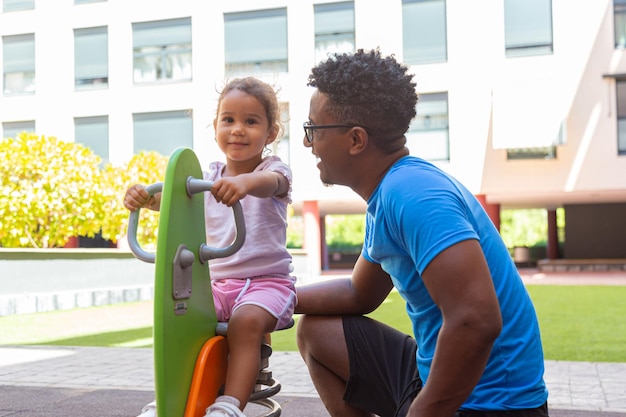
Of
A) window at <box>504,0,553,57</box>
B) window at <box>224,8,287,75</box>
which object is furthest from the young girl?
window at <box>224,8,287,75</box>

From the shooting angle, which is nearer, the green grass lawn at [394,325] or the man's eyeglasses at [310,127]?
the man's eyeglasses at [310,127]

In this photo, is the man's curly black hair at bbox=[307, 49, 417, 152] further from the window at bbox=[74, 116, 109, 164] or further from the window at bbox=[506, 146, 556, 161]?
the window at bbox=[74, 116, 109, 164]

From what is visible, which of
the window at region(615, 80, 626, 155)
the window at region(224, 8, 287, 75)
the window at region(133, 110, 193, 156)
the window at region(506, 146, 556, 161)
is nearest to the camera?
the window at region(615, 80, 626, 155)

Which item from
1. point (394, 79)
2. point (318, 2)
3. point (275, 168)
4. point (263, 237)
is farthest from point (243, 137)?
point (318, 2)

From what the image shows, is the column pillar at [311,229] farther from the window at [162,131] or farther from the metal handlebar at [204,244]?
the metal handlebar at [204,244]

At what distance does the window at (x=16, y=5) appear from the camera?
85.3ft

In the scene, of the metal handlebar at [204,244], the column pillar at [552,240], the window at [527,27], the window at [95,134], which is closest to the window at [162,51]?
the window at [95,134]

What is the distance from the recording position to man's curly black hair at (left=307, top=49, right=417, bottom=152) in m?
1.96

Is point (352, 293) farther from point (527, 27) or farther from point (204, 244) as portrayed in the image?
point (527, 27)

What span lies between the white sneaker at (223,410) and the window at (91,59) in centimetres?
2425

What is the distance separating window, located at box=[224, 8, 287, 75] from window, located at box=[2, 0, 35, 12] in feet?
24.0

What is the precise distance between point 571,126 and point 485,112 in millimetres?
2376

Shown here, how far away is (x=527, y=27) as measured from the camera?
21219mm

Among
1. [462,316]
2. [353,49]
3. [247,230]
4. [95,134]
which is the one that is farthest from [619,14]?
[462,316]
